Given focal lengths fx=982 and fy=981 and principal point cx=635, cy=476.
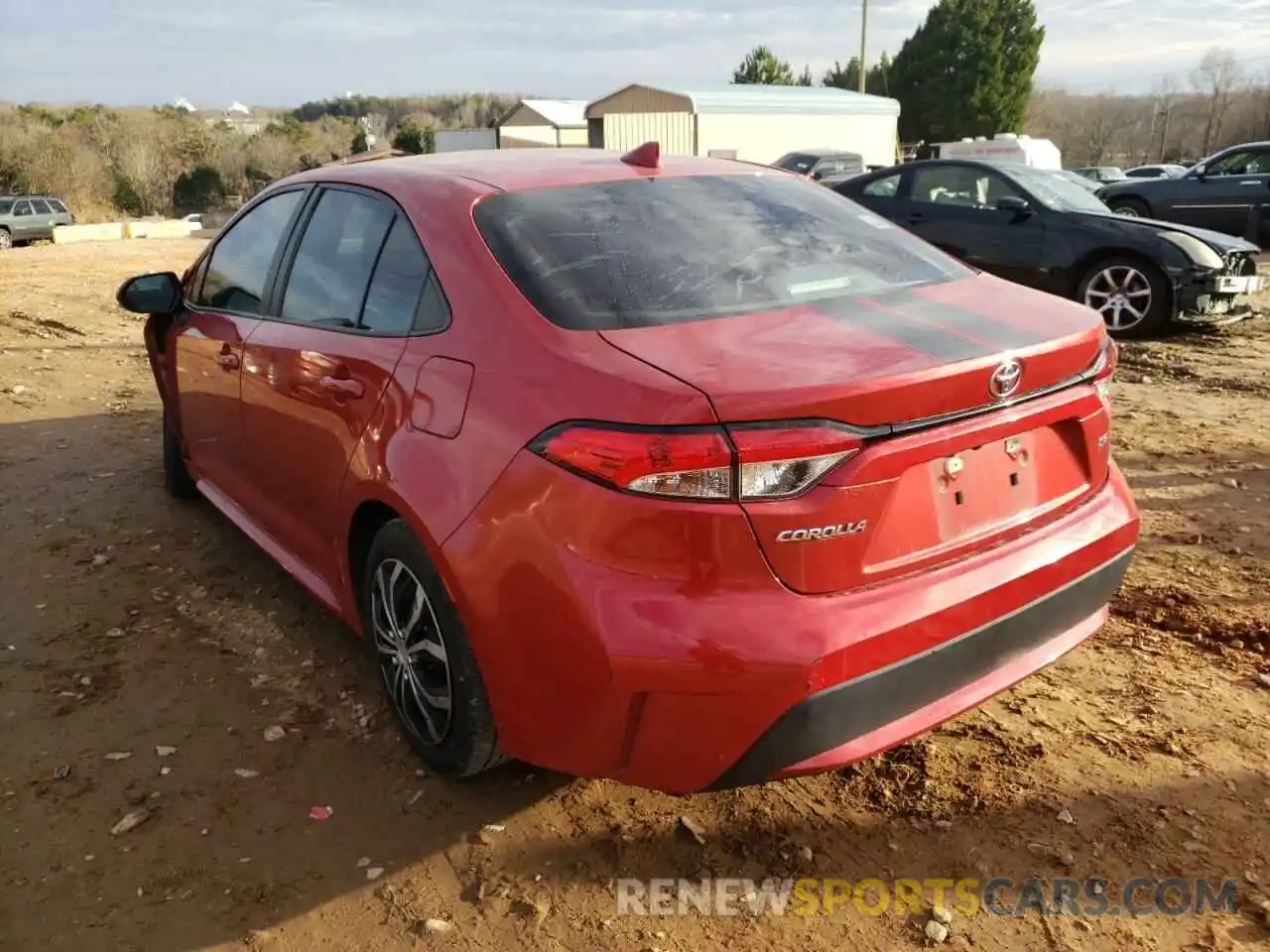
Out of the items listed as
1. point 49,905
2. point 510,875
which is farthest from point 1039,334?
point 49,905

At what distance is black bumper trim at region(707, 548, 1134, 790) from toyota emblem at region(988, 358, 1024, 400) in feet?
1.65

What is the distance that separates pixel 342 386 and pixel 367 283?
32 cm

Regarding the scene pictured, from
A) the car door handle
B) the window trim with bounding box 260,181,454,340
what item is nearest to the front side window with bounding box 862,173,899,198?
the window trim with bounding box 260,181,454,340

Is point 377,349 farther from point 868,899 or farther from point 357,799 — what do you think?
point 868,899

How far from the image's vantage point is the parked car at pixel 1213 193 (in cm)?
1389

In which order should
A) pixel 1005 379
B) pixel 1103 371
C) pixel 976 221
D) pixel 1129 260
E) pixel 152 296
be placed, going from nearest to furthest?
pixel 1005 379
pixel 1103 371
pixel 152 296
pixel 1129 260
pixel 976 221

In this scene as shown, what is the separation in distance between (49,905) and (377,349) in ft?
5.08

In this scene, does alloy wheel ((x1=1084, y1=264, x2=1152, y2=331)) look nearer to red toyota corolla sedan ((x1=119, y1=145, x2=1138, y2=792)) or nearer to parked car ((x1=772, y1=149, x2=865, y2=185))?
red toyota corolla sedan ((x1=119, y1=145, x2=1138, y2=792))

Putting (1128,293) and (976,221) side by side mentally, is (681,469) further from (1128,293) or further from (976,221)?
(976,221)

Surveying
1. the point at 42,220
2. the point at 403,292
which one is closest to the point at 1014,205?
the point at 403,292

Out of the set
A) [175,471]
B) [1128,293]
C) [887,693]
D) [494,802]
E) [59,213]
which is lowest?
[494,802]

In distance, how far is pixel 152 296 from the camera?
414cm

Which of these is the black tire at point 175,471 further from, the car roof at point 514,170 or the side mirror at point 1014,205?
the side mirror at point 1014,205

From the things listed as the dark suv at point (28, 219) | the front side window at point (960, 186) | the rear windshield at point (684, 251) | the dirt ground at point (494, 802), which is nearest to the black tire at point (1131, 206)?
the front side window at point (960, 186)
